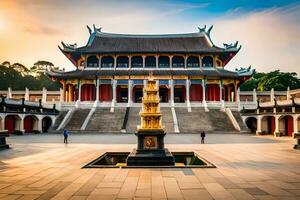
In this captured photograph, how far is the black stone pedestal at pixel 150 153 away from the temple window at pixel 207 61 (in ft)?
113

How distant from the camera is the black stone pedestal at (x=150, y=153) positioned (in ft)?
37.5

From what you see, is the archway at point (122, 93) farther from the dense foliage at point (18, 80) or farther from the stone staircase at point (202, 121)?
the dense foliage at point (18, 80)

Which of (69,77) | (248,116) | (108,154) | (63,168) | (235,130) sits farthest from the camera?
(69,77)

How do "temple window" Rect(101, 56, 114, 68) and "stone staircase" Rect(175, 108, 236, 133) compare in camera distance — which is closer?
"stone staircase" Rect(175, 108, 236, 133)

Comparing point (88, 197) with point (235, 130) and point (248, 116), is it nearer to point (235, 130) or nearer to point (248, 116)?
point (235, 130)

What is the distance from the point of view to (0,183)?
7.66m

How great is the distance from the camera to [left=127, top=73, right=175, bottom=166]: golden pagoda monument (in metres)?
11.5

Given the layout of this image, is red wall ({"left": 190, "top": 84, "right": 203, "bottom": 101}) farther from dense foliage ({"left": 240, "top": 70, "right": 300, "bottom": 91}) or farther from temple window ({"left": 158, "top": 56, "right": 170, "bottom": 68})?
dense foliage ({"left": 240, "top": 70, "right": 300, "bottom": 91})

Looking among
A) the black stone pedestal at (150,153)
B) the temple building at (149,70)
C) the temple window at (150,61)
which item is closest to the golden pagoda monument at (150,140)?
the black stone pedestal at (150,153)

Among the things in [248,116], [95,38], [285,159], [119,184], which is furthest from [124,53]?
[119,184]

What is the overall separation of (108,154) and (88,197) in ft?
25.7

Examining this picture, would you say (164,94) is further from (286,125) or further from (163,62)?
(286,125)

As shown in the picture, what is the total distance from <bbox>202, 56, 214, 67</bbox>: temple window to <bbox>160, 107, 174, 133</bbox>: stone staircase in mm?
13833

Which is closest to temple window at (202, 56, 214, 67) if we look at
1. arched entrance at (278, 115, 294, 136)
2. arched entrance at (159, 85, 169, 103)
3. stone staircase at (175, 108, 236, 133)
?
arched entrance at (159, 85, 169, 103)
